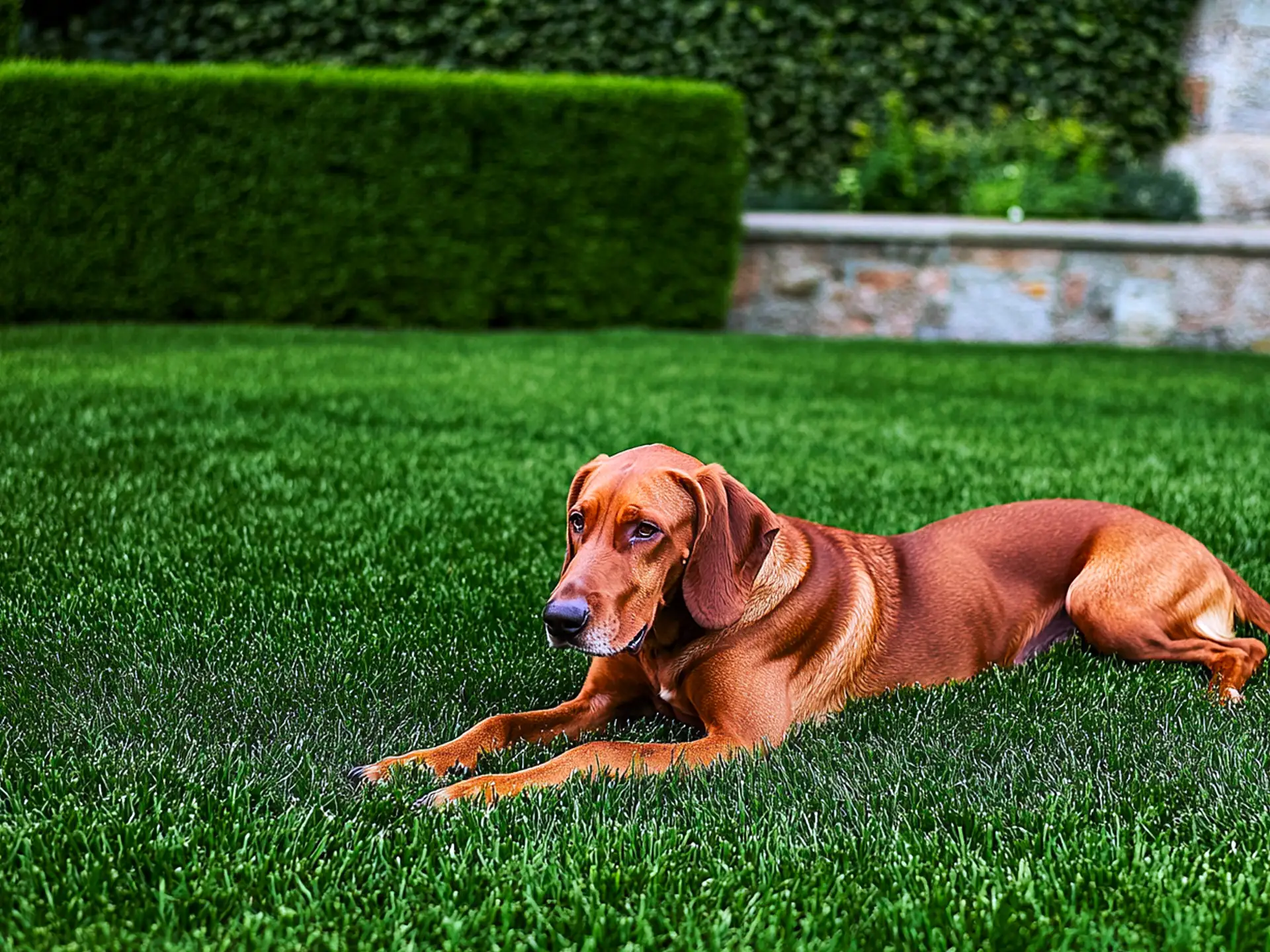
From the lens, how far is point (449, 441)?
607cm

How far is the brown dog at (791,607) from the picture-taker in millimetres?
2469

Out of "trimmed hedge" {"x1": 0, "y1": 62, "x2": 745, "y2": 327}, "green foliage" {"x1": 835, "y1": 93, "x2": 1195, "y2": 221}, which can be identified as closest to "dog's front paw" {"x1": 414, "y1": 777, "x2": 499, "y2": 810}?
"trimmed hedge" {"x1": 0, "y1": 62, "x2": 745, "y2": 327}

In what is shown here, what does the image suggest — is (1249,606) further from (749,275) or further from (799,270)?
(749,275)

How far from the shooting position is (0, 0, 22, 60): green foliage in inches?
436

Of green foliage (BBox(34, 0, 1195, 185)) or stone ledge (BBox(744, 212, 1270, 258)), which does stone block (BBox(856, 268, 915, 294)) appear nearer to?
stone ledge (BBox(744, 212, 1270, 258))

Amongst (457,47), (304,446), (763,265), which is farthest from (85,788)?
(457,47)

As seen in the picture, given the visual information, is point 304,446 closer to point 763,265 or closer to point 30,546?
point 30,546

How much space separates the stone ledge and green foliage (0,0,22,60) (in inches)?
268

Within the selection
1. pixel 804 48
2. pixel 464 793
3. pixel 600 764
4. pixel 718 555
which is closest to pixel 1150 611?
pixel 718 555

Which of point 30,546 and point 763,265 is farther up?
point 30,546

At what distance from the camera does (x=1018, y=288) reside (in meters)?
11.4

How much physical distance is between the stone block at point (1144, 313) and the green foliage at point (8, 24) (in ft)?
33.3

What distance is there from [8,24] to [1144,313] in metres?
10.4

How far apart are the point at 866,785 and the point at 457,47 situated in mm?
12879
